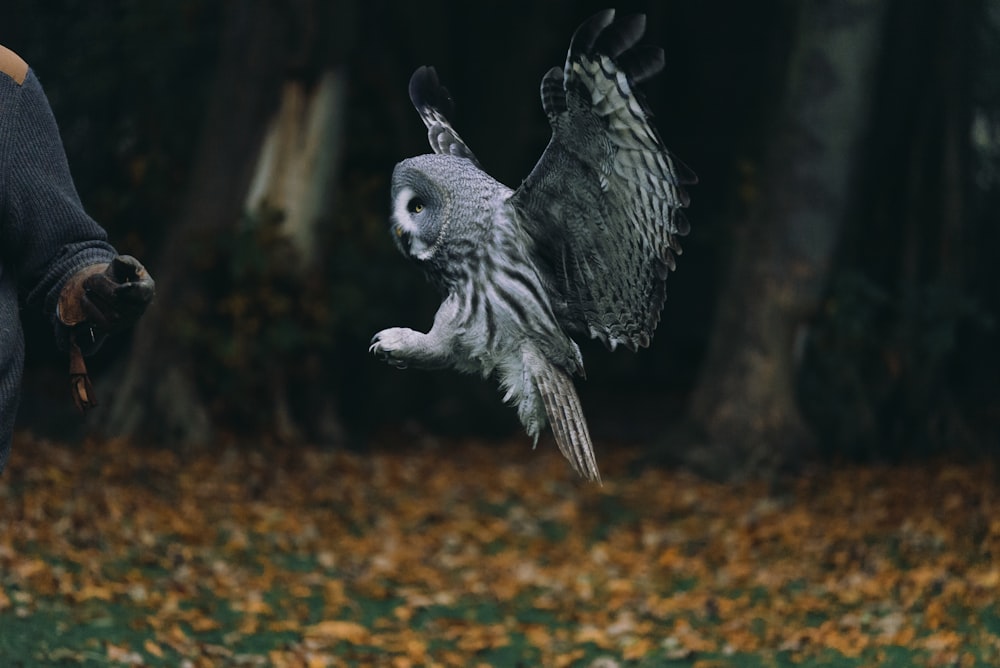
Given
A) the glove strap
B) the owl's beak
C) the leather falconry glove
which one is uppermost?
the owl's beak

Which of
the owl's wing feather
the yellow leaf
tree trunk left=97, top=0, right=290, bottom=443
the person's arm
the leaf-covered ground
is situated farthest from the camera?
tree trunk left=97, top=0, right=290, bottom=443

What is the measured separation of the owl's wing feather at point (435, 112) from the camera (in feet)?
8.71

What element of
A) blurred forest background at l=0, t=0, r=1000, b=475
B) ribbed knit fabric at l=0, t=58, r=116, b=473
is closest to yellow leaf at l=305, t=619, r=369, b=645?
blurred forest background at l=0, t=0, r=1000, b=475

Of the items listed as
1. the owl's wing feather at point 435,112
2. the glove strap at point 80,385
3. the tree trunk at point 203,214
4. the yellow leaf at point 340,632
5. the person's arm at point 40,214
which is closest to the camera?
the owl's wing feather at point 435,112

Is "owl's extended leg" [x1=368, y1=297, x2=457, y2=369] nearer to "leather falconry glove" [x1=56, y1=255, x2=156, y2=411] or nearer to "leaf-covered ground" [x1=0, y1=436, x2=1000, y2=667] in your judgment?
"leather falconry glove" [x1=56, y1=255, x2=156, y2=411]

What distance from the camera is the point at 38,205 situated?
3164 millimetres

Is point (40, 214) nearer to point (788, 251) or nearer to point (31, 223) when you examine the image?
point (31, 223)

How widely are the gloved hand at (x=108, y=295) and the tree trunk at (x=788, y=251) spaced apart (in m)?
8.42

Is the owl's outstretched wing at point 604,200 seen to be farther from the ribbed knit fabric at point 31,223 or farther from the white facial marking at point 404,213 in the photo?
the ribbed knit fabric at point 31,223

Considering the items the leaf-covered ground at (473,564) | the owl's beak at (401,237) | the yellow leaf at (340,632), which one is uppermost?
the owl's beak at (401,237)

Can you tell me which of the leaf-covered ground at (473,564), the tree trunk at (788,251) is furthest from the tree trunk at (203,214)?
the tree trunk at (788,251)

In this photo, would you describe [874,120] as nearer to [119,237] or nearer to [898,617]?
[898,617]

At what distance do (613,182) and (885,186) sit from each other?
10.4 metres

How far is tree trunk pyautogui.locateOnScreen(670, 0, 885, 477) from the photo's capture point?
34.8 feet
